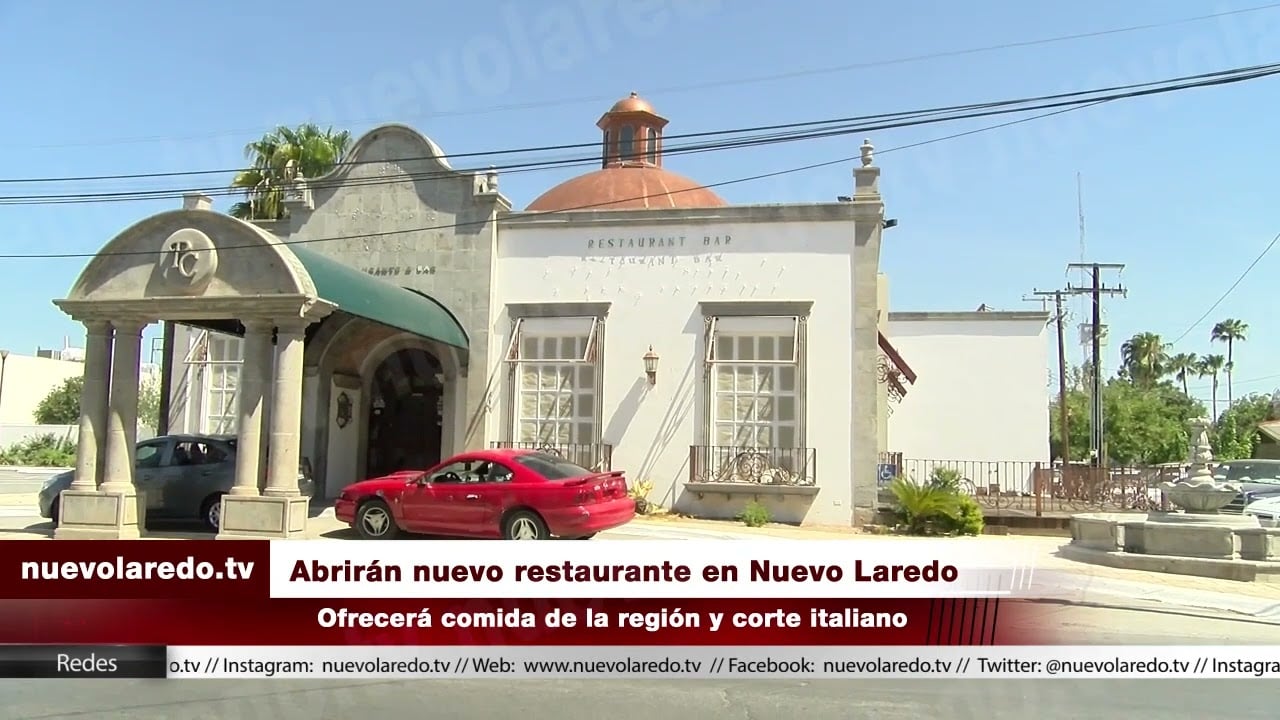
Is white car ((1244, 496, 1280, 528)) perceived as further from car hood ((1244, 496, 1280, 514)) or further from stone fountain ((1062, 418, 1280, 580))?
stone fountain ((1062, 418, 1280, 580))

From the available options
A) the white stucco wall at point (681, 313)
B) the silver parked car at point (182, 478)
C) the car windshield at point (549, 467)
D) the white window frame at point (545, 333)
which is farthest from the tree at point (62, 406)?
the car windshield at point (549, 467)

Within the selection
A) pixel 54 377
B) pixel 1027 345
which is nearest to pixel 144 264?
pixel 1027 345

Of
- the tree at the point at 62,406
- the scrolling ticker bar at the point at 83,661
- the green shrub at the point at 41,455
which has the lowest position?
the green shrub at the point at 41,455

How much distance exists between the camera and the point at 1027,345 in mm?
27172

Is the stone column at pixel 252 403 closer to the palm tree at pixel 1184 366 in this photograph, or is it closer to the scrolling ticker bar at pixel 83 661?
the scrolling ticker bar at pixel 83 661

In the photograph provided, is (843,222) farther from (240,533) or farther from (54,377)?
(54,377)

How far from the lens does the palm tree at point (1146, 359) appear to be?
2507 inches

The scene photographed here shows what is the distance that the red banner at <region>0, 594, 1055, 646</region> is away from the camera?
544 cm

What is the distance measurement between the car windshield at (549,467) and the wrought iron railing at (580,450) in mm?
4622

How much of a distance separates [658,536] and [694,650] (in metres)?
8.32

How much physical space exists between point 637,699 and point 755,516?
10237 millimetres

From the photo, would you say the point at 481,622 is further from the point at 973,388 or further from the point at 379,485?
the point at 973,388

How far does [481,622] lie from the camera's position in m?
5.59

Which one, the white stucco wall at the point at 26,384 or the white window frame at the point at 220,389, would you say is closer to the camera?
the white window frame at the point at 220,389
